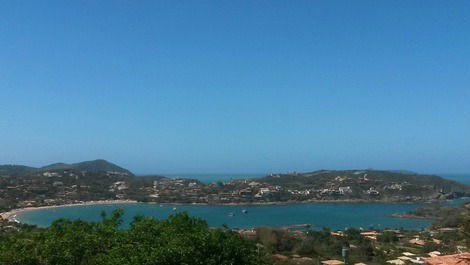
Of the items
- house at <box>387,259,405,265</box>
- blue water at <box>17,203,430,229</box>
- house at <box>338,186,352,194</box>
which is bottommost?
blue water at <box>17,203,430,229</box>

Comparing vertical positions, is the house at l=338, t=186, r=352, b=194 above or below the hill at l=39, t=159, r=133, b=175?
below

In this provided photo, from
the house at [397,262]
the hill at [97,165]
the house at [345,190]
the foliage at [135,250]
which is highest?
the hill at [97,165]

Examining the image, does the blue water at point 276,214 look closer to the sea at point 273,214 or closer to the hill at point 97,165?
the sea at point 273,214

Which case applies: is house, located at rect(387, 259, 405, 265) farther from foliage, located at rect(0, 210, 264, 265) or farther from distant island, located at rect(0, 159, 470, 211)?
distant island, located at rect(0, 159, 470, 211)

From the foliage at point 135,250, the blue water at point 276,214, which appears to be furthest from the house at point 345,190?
the foliage at point 135,250

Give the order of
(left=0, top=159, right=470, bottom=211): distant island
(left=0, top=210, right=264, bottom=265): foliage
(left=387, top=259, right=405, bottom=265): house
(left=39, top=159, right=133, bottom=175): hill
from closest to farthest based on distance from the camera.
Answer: (left=0, top=210, right=264, bottom=265): foliage < (left=387, top=259, right=405, bottom=265): house < (left=0, top=159, right=470, bottom=211): distant island < (left=39, top=159, right=133, bottom=175): hill

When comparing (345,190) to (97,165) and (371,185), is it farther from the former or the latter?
(97,165)

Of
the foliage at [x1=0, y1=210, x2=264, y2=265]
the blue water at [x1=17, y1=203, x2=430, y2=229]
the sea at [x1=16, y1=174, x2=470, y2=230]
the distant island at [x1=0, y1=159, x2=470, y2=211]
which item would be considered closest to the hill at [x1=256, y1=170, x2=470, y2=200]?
the distant island at [x1=0, y1=159, x2=470, y2=211]
